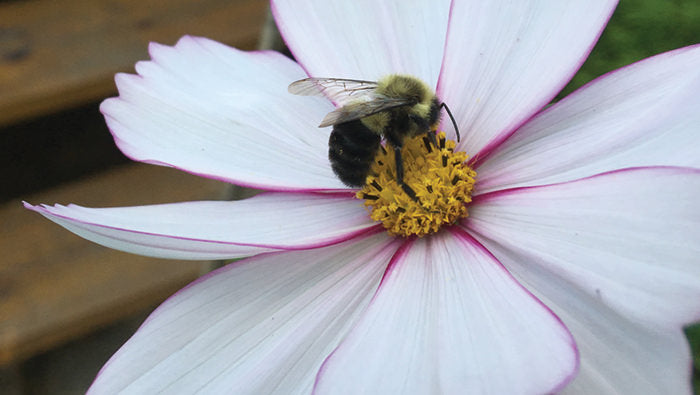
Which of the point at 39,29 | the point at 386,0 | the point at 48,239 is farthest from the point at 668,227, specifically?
the point at 39,29

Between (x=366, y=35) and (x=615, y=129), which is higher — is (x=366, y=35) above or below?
above

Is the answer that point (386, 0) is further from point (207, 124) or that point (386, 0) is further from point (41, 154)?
point (41, 154)

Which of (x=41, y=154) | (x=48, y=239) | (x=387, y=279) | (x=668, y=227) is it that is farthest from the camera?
(x=41, y=154)

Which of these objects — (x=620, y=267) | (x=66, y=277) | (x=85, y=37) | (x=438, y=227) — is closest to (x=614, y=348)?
(x=620, y=267)

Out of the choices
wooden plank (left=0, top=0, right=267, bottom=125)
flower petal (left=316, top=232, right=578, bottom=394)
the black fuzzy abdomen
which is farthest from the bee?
wooden plank (left=0, top=0, right=267, bottom=125)

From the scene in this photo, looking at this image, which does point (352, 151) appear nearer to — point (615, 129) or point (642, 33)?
point (615, 129)

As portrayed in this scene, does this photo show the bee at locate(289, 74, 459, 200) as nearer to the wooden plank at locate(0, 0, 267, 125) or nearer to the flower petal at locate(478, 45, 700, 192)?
the flower petal at locate(478, 45, 700, 192)
